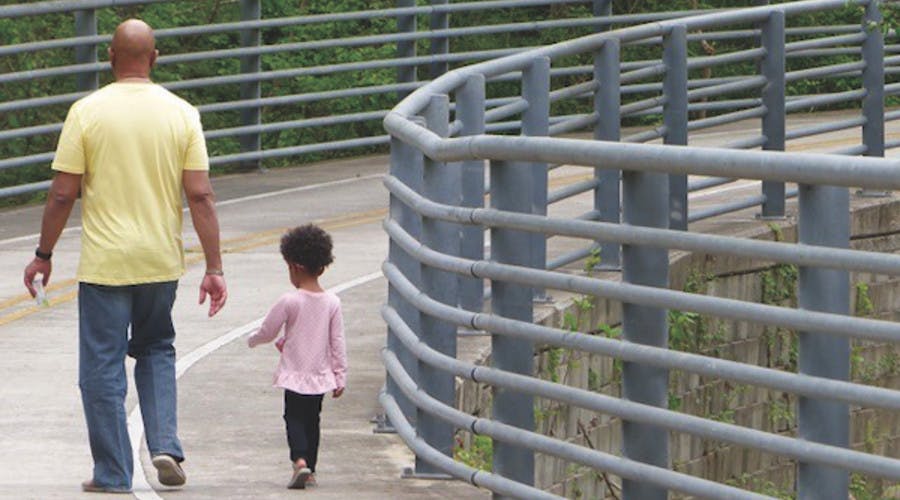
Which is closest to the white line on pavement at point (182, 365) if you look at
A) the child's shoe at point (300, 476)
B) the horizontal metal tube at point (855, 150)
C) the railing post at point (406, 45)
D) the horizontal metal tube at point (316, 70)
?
the child's shoe at point (300, 476)

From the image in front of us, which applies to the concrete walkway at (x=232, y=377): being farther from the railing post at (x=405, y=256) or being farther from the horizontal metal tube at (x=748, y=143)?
the horizontal metal tube at (x=748, y=143)

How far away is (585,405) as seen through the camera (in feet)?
24.0

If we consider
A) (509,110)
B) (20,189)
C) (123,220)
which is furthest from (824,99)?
(123,220)

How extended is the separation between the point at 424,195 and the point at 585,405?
6.70ft

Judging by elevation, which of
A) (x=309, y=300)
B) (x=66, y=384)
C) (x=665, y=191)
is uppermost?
(x=665, y=191)

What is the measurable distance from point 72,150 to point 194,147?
1.40ft

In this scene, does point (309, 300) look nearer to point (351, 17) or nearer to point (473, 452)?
point (473, 452)

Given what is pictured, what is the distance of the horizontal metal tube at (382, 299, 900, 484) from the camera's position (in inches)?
234

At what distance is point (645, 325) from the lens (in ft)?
23.6

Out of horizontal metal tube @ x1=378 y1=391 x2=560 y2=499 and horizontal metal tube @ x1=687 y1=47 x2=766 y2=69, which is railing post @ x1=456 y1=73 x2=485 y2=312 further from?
horizontal metal tube @ x1=687 y1=47 x2=766 y2=69

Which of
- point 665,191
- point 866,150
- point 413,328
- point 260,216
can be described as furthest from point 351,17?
point 665,191

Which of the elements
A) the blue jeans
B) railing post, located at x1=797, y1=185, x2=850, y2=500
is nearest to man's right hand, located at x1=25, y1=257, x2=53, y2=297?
the blue jeans

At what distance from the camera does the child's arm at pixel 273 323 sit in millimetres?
9109

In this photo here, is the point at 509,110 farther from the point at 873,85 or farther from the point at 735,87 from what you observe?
Result: the point at 873,85
